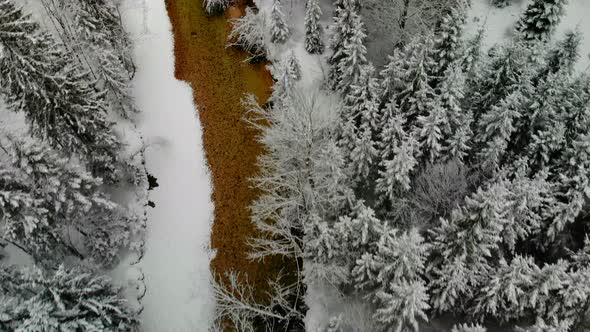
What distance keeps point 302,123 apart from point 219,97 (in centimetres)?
1547

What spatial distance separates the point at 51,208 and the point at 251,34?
68.8 ft

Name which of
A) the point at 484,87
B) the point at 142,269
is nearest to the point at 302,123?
the point at 484,87

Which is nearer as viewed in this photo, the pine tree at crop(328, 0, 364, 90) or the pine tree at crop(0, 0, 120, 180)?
the pine tree at crop(0, 0, 120, 180)

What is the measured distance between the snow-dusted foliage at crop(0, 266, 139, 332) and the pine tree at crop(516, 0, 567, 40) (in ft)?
113

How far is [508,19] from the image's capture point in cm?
4041

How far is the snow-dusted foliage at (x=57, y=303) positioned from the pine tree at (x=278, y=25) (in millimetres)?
23837

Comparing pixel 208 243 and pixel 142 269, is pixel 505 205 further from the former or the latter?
pixel 142 269

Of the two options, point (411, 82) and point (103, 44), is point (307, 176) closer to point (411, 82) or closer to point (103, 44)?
point (411, 82)

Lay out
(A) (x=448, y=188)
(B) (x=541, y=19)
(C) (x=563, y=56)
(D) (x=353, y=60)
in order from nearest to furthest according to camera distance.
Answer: (A) (x=448, y=188) < (C) (x=563, y=56) < (D) (x=353, y=60) < (B) (x=541, y=19)

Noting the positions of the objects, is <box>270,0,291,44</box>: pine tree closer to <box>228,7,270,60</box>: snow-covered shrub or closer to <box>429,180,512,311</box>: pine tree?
<box>228,7,270,60</box>: snow-covered shrub

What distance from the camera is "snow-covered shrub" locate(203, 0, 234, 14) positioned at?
43.2 meters

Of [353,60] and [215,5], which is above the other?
[353,60]

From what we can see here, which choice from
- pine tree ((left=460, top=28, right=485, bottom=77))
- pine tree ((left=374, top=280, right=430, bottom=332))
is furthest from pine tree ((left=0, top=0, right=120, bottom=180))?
pine tree ((left=460, top=28, right=485, bottom=77))

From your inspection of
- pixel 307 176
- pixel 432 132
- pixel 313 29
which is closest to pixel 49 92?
pixel 307 176
